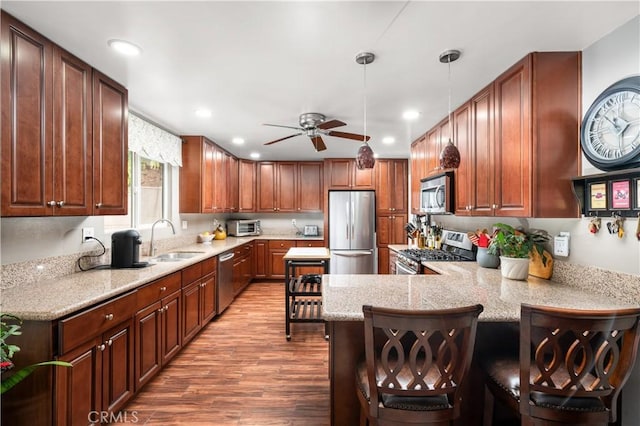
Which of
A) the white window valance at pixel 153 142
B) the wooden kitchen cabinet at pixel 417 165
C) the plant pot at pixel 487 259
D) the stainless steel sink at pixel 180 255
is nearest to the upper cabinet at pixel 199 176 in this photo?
the white window valance at pixel 153 142

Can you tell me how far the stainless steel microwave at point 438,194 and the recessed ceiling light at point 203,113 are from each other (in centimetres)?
247

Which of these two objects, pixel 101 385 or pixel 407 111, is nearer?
pixel 101 385

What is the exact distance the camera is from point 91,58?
1.92 metres

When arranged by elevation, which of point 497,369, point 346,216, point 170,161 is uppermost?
point 170,161

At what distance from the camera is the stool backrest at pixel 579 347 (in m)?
1.05

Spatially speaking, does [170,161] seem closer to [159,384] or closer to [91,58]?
[91,58]

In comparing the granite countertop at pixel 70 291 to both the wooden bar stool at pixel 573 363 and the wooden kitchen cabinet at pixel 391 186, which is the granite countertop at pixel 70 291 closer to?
the wooden bar stool at pixel 573 363

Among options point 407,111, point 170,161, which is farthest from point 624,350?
point 170,161

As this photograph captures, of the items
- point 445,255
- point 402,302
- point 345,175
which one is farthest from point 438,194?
point 345,175

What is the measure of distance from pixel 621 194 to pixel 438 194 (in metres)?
1.64

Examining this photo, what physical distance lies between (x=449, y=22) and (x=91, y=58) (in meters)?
2.18

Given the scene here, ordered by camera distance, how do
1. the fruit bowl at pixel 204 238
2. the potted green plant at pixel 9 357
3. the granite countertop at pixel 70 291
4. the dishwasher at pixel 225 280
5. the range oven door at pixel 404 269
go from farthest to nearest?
1. the fruit bowl at pixel 204 238
2. the dishwasher at pixel 225 280
3. the range oven door at pixel 404 269
4. the granite countertop at pixel 70 291
5. the potted green plant at pixel 9 357

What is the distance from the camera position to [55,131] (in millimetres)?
1754

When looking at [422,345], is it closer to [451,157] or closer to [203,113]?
[451,157]
